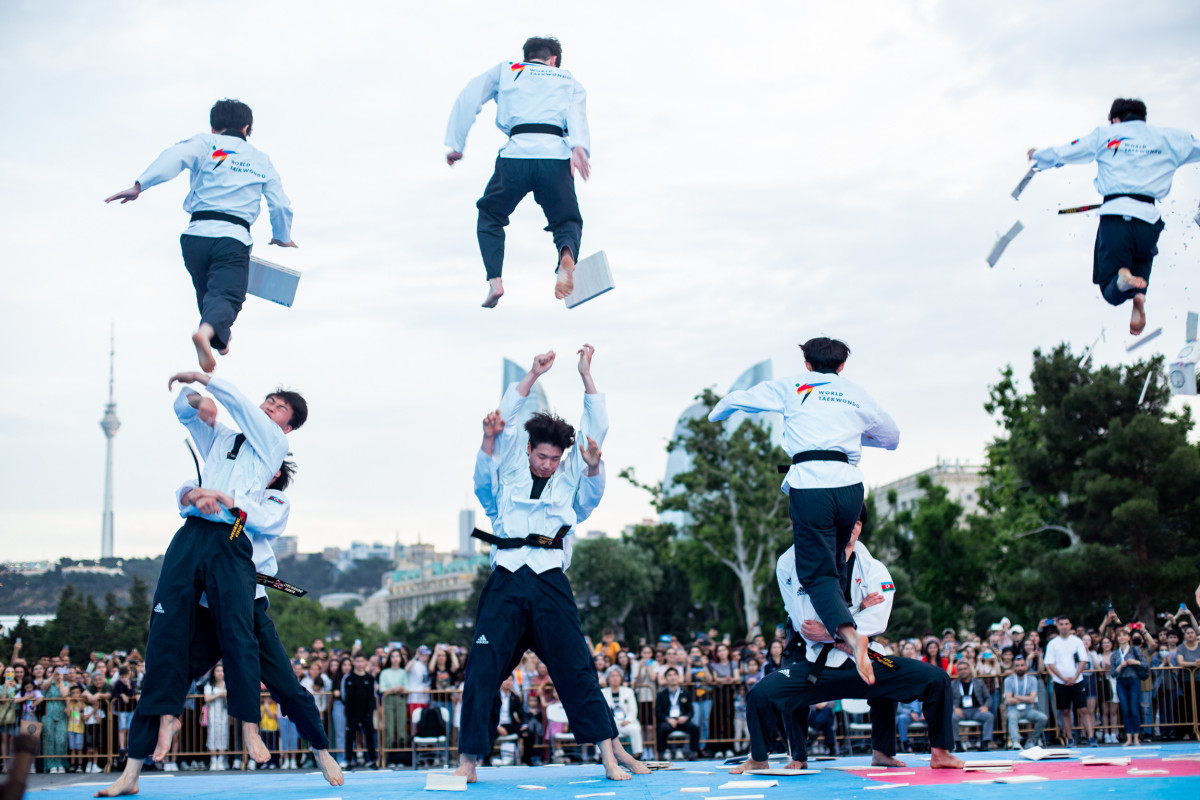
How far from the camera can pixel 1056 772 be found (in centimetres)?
627

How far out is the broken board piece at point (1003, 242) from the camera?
29.0ft

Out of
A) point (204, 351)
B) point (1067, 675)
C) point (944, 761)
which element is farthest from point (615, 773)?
point (1067, 675)

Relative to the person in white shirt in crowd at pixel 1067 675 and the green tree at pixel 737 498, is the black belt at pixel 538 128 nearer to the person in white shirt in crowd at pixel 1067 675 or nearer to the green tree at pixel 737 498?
the person in white shirt in crowd at pixel 1067 675

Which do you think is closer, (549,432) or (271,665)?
(271,665)

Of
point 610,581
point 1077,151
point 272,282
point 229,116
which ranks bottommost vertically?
point 610,581

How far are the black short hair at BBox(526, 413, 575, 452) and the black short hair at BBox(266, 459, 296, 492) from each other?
156 centimetres

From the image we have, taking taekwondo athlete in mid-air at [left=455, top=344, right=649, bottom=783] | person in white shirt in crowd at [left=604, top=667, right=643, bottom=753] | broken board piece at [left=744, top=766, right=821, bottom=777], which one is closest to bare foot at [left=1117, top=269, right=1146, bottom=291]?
taekwondo athlete in mid-air at [left=455, top=344, right=649, bottom=783]

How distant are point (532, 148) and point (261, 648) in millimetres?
3684

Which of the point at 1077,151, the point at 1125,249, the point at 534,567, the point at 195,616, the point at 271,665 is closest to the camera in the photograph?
the point at 195,616

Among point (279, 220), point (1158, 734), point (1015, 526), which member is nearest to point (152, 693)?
point (279, 220)

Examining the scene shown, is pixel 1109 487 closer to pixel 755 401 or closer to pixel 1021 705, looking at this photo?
pixel 1021 705

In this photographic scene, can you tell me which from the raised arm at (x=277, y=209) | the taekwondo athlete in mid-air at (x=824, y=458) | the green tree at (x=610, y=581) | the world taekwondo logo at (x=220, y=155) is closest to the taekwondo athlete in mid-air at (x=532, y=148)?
the raised arm at (x=277, y=209)

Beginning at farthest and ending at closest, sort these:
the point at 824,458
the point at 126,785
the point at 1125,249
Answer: the point at 1125,249 < the point at 824,458 < the point at 126,785

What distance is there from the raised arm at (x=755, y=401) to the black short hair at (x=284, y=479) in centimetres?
273
